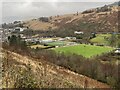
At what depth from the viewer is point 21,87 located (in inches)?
500

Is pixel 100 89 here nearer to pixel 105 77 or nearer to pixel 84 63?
pixel 105 77

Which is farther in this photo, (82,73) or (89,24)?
(89,24)

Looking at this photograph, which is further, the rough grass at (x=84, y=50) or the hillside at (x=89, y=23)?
the hillside at (x=89, y=23)

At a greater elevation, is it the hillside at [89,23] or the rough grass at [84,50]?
the rough grass at [84,50]

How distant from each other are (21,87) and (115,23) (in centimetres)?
9893

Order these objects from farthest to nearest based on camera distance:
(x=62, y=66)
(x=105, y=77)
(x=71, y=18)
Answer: (x=71, y=18) < (x=62, y=66) < (x=105, y=77)

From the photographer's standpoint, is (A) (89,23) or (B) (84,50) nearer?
(B) (84,50)

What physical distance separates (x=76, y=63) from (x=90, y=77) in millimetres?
3587

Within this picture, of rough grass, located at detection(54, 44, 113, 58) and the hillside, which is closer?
rough grass, located at detection(54, 44, 113, 58)

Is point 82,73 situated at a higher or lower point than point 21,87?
lower

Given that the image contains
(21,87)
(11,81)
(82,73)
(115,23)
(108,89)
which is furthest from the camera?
(115,23)

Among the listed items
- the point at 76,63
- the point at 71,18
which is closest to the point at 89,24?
the point at 71,18

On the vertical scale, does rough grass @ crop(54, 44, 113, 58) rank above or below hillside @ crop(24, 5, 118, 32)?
above

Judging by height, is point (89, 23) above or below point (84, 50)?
below
